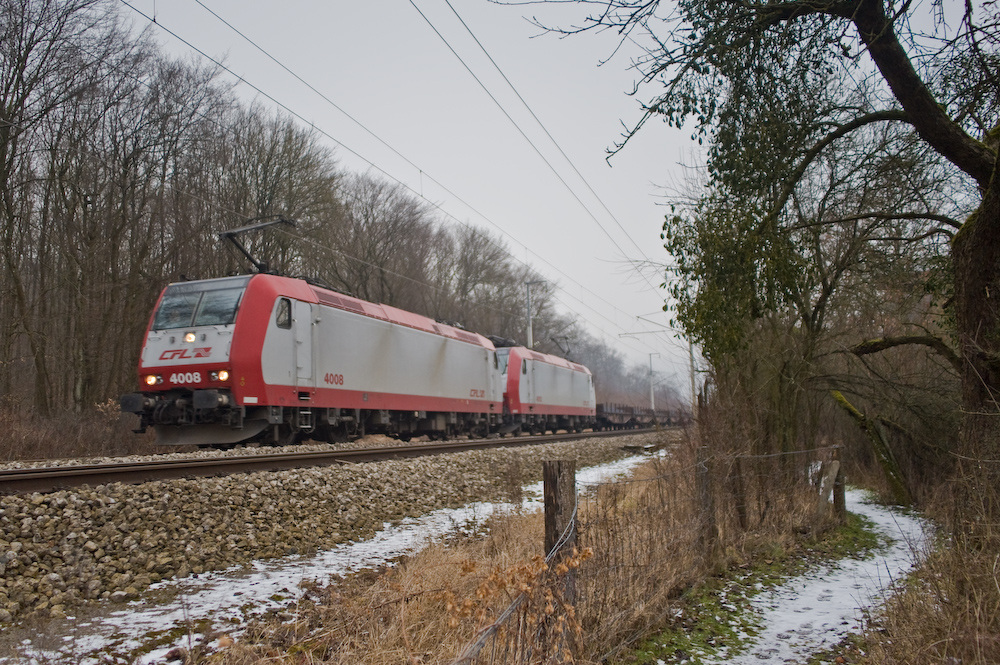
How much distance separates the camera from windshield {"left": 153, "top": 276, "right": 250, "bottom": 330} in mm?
13062

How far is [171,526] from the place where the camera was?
21.0 feet

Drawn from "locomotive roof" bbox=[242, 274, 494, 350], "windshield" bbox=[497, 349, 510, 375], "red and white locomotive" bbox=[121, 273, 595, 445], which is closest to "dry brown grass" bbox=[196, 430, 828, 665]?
"red and white locomotive" bbox=[121, 273, 595, 445]

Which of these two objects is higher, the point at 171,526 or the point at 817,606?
the point at 171,526

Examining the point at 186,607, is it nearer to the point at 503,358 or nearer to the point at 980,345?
the point at 980,345

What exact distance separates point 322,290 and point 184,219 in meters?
10.8

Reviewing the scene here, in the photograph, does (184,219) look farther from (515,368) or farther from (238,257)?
(515,368)

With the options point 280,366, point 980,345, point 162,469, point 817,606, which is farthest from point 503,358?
point 980,345

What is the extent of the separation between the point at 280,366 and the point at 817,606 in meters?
9.74

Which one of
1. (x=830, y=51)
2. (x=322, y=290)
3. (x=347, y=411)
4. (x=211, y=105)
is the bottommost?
(x=347, y=411)

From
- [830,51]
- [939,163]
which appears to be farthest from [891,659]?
[939,163]

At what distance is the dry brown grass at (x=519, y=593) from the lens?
12.2 ft

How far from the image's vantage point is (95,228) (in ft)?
68.6

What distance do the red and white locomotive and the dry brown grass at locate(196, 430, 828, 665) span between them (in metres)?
6.61

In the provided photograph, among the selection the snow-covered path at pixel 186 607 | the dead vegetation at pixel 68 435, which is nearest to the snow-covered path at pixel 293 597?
the snow-covered path at pixel 186 607
